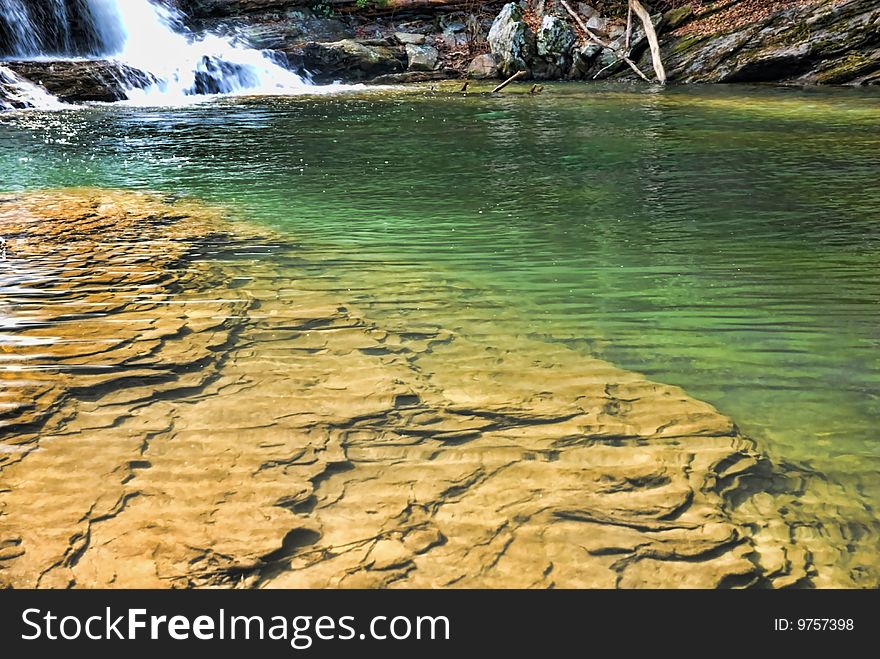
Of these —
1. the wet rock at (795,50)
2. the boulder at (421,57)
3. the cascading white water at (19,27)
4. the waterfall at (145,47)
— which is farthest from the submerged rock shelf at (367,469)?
the boulder at (421,57)

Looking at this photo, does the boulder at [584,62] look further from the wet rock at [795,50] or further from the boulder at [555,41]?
the wet rock at [795,50]

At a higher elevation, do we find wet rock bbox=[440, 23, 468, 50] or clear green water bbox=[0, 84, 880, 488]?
wet rock bbox=[440, 23, 468, 50]

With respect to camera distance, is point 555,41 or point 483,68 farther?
point 483,68

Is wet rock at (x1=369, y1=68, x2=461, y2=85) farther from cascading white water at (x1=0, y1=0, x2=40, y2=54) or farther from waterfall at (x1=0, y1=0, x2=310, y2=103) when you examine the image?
cascading white water at (x1=0, y1=0, x2=40, y2=54)

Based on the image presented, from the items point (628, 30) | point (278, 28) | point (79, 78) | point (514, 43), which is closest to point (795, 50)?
point (628, 30)

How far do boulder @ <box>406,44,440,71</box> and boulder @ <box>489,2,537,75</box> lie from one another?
8.17 ft

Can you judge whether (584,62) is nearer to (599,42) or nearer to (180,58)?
(599,42)

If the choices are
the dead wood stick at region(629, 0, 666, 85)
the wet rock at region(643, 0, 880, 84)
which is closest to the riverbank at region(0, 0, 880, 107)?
the wet rock at region(643, 0, 880, 84)

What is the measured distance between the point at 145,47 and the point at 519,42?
40.3 feet

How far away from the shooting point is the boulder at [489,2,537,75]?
22109 millimetres

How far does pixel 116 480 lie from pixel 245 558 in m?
0.67

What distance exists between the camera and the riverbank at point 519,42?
1716 centimetres

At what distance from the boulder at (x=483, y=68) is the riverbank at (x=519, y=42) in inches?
1.4

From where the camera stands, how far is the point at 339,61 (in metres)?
23.0
